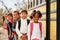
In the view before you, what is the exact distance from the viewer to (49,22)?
1620 mm

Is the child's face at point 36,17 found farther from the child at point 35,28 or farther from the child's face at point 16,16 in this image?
the child's face at point 16,16

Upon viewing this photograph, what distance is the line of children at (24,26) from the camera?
65.6 inches

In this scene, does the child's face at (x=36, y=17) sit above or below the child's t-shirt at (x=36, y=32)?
above

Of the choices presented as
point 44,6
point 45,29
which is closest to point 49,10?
point 44,6

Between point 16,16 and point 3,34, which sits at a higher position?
point 16,16

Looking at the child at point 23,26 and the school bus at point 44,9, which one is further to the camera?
A: the child at point 23,26

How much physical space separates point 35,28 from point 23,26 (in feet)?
0.44

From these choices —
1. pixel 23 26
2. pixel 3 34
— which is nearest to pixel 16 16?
pixel 23 26

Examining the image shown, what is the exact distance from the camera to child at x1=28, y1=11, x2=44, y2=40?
5.46 ft

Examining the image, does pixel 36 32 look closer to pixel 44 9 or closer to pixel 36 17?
pixel 36 17

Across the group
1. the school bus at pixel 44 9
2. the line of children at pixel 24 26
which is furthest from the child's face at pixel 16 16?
the school bus at pixel 44 9

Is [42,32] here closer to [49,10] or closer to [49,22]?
[49,22]

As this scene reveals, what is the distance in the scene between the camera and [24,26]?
167cm

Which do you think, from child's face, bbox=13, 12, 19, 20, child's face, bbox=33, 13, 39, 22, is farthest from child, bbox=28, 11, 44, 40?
child's face, bbox=13, 12, 19, 20
